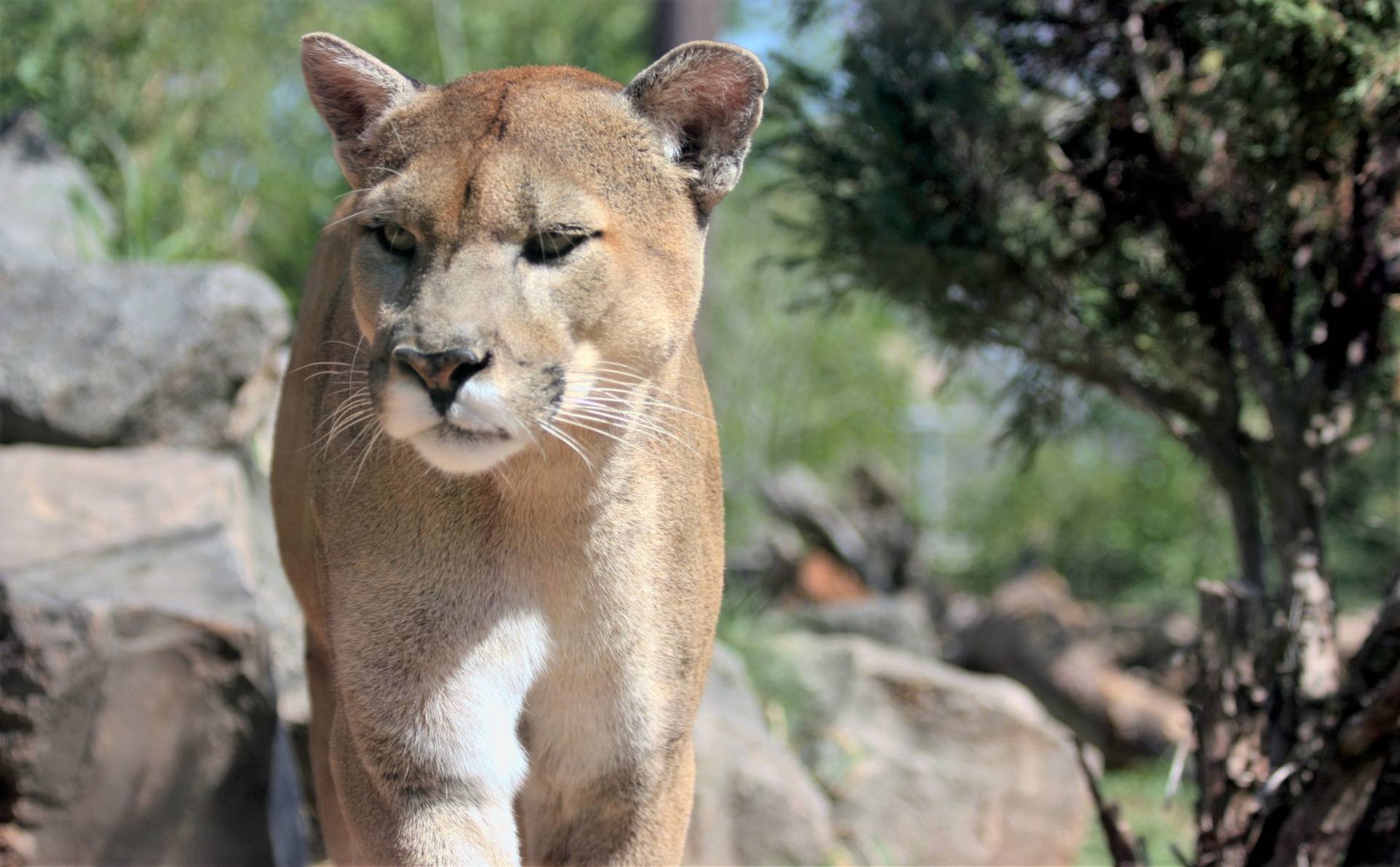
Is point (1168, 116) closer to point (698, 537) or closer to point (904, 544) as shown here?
point (698, 537)

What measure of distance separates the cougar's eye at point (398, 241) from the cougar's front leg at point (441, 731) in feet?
2.76

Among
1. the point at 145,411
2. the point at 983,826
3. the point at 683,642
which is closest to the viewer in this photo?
the point at 683,642

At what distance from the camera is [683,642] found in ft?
11.1

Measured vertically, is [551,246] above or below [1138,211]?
below

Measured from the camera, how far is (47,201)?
7953 millimetres

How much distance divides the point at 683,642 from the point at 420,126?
1441 millimetres

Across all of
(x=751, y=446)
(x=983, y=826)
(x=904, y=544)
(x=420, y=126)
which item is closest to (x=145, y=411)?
(x=420, y=126)

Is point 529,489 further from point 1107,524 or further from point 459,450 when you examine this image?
point 1107,524

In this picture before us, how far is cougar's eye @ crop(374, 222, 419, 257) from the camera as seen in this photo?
299cm

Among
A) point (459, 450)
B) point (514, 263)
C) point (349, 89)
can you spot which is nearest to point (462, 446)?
point (459, 450)

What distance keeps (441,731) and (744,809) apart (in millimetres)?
3164

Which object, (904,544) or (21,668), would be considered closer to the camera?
(21,668)

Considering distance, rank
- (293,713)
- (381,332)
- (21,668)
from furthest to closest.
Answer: (293,713) < (21,668) < (381,332)

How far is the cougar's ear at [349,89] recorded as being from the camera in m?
3.32
